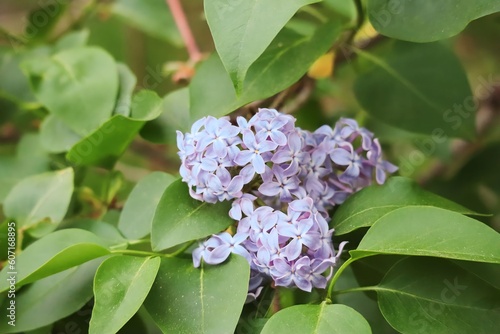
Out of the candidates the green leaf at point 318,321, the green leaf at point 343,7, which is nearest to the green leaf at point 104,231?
the green leaf at point 318,321

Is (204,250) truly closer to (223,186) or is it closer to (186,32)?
(223,186)

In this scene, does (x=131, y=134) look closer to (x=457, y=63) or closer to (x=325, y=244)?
(x=325, y=244)

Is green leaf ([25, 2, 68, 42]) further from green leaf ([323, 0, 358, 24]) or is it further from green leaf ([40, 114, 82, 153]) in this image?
green leaf ([323, 0, 358, 24])

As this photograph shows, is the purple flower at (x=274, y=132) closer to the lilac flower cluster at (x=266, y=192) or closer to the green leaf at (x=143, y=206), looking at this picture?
the lilac flower cluster at (x=266, y=192)

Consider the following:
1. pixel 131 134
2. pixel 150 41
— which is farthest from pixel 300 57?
pixel 150 41

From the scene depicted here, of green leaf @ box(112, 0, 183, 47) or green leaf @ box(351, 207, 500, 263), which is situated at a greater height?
green leaf @ box(351, 207, 500, 263)

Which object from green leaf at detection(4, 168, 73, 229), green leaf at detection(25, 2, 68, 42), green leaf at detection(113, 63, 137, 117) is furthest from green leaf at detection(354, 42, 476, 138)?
green leaf at detection(25, 2, 68, 42)
